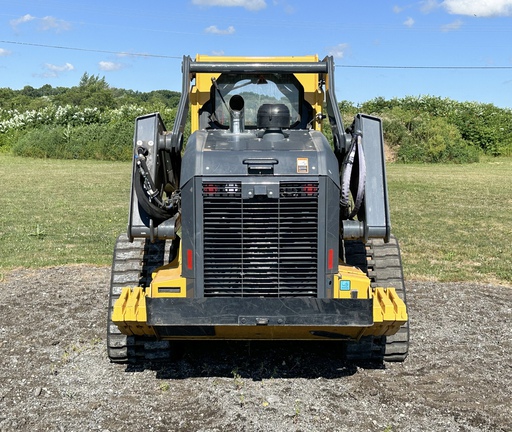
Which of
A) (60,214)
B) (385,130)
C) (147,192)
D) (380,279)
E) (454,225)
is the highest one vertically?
(385,130)

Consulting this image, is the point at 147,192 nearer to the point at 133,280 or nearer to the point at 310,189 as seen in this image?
the point at 133,280

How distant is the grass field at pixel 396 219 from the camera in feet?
36.5

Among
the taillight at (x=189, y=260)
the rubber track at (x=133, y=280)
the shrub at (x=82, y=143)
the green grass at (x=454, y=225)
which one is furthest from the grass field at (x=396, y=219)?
the shrub at (x=82, y=143)

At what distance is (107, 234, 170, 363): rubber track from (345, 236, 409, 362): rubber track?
1745 millimetres

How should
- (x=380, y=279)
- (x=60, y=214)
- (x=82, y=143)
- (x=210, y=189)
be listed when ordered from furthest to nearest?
1. (x=82, y=143)
2. (x=60, y=214)
3. (x=380, y=279)
4. (x=210, y=189)

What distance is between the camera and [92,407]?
538 centimetres

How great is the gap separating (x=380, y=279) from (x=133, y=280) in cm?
228

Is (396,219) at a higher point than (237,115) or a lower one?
lower

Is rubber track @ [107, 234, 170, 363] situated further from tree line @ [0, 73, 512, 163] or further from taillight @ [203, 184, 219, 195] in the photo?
tree line @ [0, 73, 512, 163]

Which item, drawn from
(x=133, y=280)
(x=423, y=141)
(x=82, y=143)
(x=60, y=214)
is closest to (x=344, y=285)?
(x=133, y=280)

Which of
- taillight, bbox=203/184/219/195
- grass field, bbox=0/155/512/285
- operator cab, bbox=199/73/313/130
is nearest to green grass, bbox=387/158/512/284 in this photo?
grass field, bbox=0/155/512/285

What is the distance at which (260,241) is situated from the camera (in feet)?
17.5

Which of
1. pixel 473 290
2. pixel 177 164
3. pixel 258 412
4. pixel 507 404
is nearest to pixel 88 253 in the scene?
pixel 177 164

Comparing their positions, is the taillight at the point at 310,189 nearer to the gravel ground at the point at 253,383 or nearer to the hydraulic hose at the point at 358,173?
the hydraulic hose at the point at 358,173
